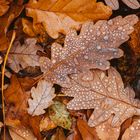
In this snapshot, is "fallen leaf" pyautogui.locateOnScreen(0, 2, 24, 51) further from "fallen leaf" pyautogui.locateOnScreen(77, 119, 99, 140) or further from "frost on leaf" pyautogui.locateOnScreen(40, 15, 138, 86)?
"fallen leaf" pyautogui.locateOnScreen(77, 119, 99, 140)

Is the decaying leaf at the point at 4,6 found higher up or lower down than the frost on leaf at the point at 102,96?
higher up

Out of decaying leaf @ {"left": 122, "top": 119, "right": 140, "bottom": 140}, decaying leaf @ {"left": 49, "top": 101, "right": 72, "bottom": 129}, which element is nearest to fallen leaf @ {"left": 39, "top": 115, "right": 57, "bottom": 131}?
decaying leaf @ {"left": 49, "top": 101, "right": 72, "bottom": 129}

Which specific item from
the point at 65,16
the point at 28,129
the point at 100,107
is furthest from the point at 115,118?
the point at 65,16

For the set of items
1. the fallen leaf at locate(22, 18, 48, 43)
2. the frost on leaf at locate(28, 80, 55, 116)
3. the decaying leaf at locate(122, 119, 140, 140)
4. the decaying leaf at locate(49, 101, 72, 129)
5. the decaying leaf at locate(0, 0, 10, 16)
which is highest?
the decaying leaf at locate(0, 0, 10, 16)

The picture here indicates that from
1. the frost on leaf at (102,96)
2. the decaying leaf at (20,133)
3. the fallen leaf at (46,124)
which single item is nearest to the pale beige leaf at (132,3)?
the frost on leaf at (102,96)

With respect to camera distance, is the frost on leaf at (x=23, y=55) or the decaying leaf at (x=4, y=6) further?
the frost on leaf at (x=23, y=55)

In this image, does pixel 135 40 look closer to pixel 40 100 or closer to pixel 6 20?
pixel 40 100

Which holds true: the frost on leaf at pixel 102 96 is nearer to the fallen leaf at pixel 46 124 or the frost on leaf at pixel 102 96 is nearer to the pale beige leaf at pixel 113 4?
the fallen leaf at pixel 46 124
